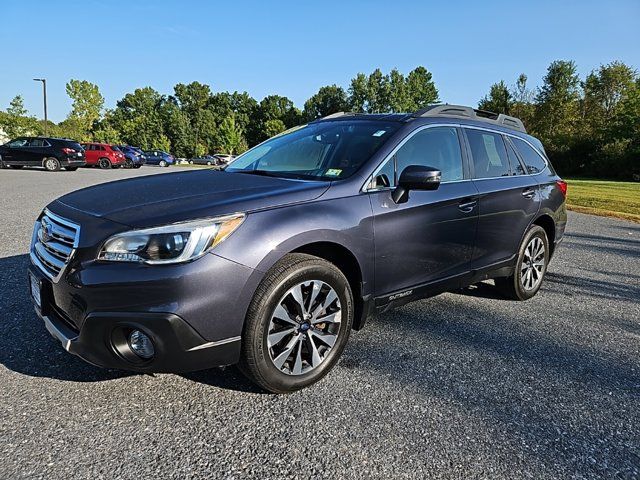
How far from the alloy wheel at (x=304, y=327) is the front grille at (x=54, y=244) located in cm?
116

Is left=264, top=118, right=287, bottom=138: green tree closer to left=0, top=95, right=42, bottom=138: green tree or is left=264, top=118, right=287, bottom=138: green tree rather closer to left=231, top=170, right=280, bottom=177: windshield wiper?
left=0, top=95, right=42, bottom=138: green tree

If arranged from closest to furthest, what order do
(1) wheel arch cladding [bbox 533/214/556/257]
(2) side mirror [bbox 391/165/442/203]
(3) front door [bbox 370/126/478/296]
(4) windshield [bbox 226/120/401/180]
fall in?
(2) side mirror [bbox 391/165/442/203], (3) front door [bbox 370/126/478/296], (4) windshield [bbox 226/120/401/180], (1) wheel arch cladding [bbox 533/214/556/257]

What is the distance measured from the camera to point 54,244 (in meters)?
2.61

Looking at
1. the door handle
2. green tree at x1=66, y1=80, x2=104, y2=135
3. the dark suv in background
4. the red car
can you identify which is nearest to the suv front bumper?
the dark suv in background

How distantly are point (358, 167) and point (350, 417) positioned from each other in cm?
158

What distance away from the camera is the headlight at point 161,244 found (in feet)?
7.38

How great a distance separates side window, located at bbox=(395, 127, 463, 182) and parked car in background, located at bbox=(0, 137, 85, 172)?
898 inches

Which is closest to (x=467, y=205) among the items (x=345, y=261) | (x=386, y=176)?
(x=386, y=176)

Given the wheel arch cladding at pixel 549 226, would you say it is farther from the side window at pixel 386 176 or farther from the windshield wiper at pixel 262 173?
the windshield wiper at pixel 262 173

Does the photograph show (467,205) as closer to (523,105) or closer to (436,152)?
(436,152)

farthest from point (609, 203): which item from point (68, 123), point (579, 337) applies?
point (68, 123)

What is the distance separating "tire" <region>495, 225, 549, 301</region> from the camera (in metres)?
4.42

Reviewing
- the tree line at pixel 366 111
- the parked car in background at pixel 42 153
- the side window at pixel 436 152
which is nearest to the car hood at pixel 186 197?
the side window at pixel 436 152

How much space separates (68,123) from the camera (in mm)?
62906
